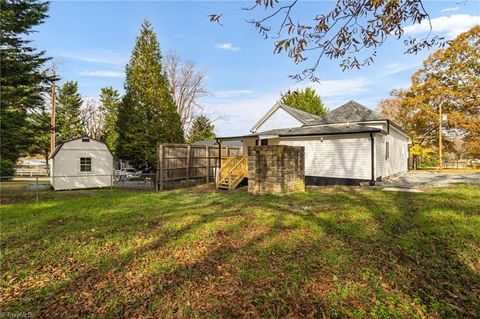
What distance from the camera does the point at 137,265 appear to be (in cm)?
362

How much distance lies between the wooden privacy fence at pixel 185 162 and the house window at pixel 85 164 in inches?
273

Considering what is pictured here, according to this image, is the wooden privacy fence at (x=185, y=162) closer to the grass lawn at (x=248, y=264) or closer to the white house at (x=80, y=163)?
the white house at (x=80, y=163)

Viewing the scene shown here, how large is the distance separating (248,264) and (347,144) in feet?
37.0

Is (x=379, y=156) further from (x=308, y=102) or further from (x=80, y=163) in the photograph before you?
(x=308, y=102)

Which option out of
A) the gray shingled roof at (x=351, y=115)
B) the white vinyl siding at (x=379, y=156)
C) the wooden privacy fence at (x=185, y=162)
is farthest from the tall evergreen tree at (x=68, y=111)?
the white vinyl siding at (x=379, y=156)

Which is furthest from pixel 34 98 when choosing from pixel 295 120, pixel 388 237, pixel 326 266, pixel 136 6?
pixel 295 120

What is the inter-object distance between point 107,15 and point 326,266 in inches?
408

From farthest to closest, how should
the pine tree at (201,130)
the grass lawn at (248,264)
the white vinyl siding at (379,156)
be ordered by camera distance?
the pine tree at (201,130) < the white vinyl siding at (379,156) < the grass lawn at (248,264)

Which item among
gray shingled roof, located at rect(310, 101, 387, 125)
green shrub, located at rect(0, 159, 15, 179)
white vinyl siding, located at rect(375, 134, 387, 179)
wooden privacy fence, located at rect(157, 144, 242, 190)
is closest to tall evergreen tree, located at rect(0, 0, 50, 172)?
wooden privacy fence, located at rect(157, 144, 242, 190)

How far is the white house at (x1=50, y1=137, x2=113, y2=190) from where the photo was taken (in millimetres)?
15867

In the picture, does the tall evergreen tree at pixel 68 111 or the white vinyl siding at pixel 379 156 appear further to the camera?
the tall evergreen tree at pixel 68 111

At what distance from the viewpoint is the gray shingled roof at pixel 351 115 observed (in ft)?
51.2

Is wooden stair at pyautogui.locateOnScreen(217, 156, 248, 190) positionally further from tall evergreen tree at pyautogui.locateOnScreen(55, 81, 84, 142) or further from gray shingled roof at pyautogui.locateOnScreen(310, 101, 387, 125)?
tall evergreen tree at pyautogui.locateOnScreen(55, 81, 84, 142)

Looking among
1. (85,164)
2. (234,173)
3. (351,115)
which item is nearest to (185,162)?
(234,173)
